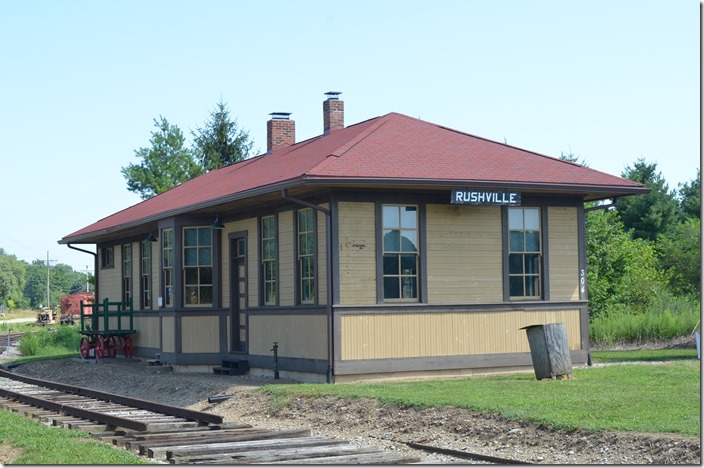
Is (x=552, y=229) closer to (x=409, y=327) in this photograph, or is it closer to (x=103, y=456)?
(x=409, y=327)

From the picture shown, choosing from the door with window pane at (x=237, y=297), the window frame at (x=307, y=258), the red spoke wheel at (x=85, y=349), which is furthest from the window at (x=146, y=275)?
the window frame at (x=307, y=258)

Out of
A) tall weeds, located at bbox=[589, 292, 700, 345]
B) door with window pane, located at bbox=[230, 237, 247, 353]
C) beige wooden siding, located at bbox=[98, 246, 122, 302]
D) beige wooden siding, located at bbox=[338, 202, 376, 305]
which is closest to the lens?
beige wooden siding, located at bbox=[338, 202, 376, 305]

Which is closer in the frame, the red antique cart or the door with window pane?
the door with window pane

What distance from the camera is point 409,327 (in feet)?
62.1

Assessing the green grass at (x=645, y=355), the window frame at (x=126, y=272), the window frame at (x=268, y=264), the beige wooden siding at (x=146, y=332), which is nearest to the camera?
the window frame at (x=268, y=264)

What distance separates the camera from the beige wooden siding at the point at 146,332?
88.5 ft

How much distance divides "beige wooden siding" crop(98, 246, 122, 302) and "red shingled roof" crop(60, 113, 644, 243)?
6348 mm

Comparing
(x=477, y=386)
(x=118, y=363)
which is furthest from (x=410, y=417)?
(x=118, y=363)

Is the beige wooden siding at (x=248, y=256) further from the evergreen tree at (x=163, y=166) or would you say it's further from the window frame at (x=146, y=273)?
the evergreen tree at (x=163, y=166)

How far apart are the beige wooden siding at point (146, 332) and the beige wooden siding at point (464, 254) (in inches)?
395

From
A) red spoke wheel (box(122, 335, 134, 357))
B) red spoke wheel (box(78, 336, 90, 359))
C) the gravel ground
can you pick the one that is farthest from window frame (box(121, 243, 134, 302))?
the gravel ground

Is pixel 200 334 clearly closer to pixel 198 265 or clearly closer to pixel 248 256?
pixel 198 265

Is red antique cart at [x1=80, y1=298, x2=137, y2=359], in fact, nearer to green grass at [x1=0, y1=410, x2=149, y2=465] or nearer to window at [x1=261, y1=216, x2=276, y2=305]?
window at [x1=261, y1=216, x2=276, y2=305]

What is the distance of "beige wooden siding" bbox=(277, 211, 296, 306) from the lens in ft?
65.8
